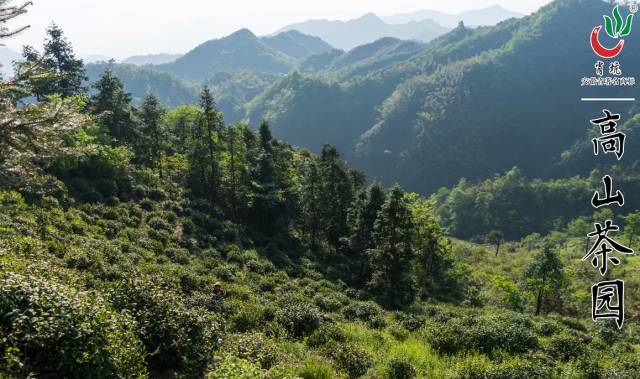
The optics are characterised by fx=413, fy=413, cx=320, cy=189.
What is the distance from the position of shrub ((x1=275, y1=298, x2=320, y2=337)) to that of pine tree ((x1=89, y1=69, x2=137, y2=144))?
31963 mm

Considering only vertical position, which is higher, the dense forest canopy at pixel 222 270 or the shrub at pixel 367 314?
the dense forest canopy at pixel 222 270

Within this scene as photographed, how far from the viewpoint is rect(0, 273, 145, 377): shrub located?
8141 mm

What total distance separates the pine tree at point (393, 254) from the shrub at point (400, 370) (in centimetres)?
1874

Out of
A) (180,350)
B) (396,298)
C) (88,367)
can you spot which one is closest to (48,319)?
(88,367)

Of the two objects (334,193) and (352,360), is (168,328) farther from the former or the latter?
(334,193)

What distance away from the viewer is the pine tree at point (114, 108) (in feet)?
142

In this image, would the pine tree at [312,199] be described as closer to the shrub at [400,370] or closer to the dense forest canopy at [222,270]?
the dense forest canopy at [222,270]

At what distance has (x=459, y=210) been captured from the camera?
6496 inches

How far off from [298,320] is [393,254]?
54.2 feet

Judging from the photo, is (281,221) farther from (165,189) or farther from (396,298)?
(396,298)

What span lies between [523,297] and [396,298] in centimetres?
1789

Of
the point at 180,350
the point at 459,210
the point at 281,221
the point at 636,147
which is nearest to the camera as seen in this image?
the point at 180,350

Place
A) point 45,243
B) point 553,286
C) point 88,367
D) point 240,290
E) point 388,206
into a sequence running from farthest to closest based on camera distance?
point 553,286, point 388,206, point 240,290, point 45,243, point 88,367

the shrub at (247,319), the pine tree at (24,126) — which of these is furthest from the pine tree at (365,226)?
the pine tree at (24,126)
